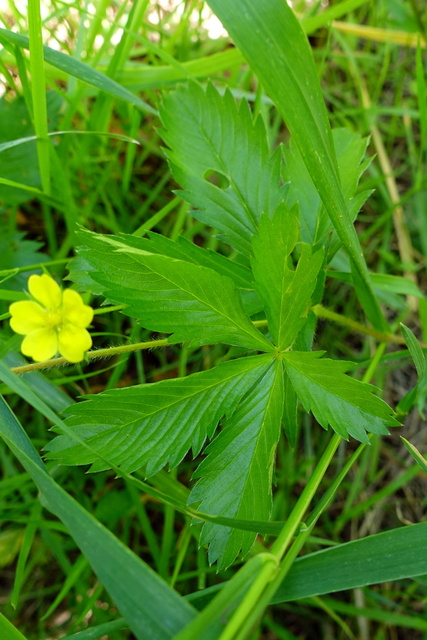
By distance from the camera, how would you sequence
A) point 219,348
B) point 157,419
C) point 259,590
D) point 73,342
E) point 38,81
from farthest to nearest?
1. point 219,348
2. point 38,81
3. point 157,419
4. point 73,342
5. point 259,590

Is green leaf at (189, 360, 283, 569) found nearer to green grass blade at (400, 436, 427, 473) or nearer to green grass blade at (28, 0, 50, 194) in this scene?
green grass blade at (400, 436, 427, 473)

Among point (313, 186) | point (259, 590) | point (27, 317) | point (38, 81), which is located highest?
point (38, 81)

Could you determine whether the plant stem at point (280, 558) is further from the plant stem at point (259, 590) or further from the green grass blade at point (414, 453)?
the green grass blade at point (414, 453)

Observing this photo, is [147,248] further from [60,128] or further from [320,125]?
[60,128]

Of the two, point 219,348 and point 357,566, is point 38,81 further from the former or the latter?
point 357,566

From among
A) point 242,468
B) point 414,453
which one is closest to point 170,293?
point 242,468

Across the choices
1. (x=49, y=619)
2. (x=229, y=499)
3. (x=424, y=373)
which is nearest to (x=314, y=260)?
(x=424, y=373)

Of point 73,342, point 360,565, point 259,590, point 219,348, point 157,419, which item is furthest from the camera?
point 219,348
